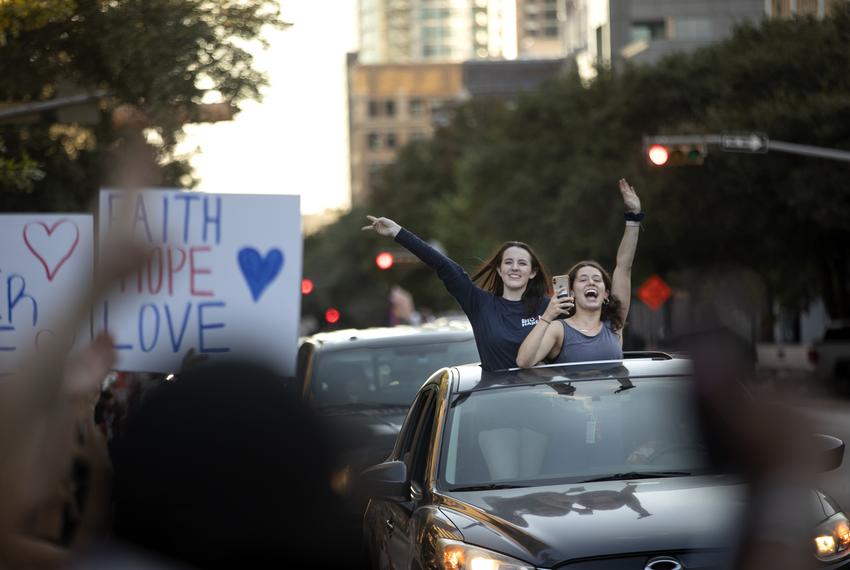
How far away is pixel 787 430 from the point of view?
6.88 ft

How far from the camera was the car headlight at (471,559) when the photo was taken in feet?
17.5

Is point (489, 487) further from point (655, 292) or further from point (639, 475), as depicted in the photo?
point (655, 292)

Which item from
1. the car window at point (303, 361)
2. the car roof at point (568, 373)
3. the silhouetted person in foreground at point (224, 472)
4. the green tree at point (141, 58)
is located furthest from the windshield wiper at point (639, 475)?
the green tree at point (141, 58)

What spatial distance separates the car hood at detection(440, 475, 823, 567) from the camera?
5297 millimetres

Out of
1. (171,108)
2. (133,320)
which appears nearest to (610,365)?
(133,320)

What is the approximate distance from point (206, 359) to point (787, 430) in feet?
2.64

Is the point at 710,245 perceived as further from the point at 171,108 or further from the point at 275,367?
the point at 275,367

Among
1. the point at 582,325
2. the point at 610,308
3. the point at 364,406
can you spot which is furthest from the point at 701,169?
the point at 582,325

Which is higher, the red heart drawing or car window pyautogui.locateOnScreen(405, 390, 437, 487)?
the red heart drawing

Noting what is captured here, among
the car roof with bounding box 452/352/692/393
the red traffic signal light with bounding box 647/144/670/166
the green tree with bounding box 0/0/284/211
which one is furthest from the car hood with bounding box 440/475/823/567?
the red traffic signal light with bounding box 647/144/670/166

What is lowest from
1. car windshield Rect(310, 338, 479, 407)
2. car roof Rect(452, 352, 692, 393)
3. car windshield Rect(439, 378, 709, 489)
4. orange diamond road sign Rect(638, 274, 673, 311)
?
orange diamond road sign Rect(638, 274, 673, 311)

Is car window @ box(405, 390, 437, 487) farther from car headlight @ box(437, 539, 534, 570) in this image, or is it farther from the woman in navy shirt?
the woman in navy shirt

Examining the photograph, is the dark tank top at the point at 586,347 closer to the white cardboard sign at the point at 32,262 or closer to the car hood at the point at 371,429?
the car hood at the point at 371,429

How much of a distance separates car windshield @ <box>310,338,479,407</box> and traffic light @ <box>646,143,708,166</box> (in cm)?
1613
